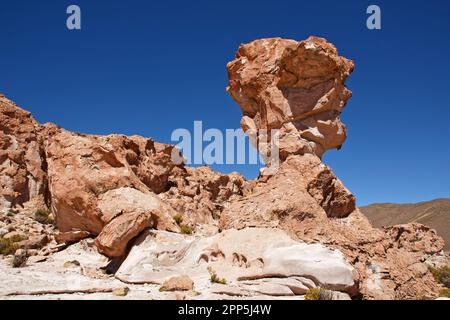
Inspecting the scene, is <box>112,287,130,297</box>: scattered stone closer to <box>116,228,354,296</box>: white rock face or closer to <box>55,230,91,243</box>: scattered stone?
<box>116,228,354,296</box>: white rock face

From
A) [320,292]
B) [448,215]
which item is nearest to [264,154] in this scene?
[320,292]

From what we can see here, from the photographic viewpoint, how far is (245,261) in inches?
329

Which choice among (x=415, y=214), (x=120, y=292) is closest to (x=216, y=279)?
(x=120, y=292)

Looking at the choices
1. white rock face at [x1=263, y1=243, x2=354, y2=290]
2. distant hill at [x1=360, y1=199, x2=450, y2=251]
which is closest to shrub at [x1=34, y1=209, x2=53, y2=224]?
white rock face at [x1=263, y1=243, x2=354, y2=290]

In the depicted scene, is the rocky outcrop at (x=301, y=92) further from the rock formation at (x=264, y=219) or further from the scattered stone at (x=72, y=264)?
the scattered stone at (x=72, y=264)

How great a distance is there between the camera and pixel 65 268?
10.1 meters

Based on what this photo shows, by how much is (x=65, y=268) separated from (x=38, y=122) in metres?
17.0

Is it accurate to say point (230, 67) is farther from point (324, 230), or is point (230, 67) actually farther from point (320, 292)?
point (320, 292)

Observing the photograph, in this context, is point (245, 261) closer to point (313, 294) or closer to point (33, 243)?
→ point (313, 294)

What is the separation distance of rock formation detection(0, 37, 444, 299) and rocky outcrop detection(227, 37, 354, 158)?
3 cm

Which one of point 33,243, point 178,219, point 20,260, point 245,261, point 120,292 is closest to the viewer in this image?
point 120,292

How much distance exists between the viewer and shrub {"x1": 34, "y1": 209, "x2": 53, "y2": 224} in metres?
19.3

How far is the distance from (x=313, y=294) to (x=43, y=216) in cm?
1667

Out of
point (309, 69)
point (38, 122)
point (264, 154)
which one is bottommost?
point (264, 154)
